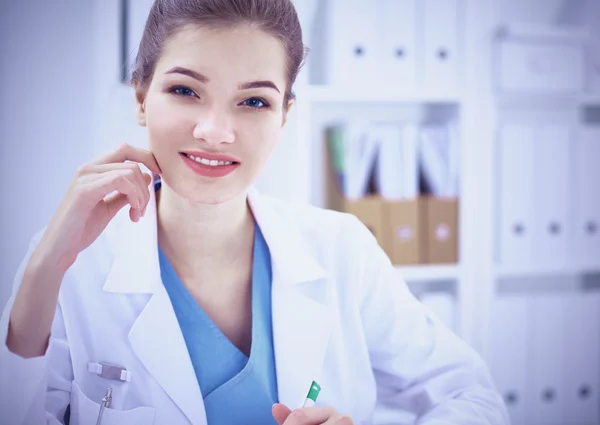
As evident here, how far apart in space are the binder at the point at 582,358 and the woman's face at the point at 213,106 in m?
1.36

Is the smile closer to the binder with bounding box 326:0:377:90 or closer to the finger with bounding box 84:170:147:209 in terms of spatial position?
the finger with bounding box 84:170:147:209

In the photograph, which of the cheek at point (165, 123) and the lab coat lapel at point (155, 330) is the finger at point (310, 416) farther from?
the cheek at point (165, 123)

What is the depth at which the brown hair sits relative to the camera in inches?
30.6

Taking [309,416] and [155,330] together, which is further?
[155,330]

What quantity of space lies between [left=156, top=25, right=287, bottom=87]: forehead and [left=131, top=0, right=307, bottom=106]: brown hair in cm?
1

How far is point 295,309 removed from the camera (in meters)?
0.94

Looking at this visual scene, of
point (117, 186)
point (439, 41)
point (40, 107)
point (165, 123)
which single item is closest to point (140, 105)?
point (165, 123)

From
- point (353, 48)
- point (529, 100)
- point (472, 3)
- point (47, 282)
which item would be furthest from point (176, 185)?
point (529, 100)

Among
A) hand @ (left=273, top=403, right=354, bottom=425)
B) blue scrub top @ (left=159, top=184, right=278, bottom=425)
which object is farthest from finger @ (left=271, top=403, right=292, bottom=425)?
blue scrub top @ (left=159, top=184, right=278, bottom=425)

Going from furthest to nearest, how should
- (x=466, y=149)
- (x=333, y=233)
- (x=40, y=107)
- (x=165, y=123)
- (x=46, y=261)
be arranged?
1. (x=466, y=149)
2. (x=40, y=107)
3. (x=333, y=233)
4. (x=165, y=123)
5. (x=46, y=261)

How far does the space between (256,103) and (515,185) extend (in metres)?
1.05

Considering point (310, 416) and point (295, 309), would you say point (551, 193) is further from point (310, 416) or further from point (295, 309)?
point (310, 416)

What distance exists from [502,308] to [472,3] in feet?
3.25

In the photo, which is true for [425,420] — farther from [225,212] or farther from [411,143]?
[411,143]
